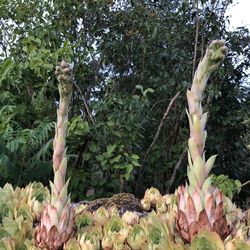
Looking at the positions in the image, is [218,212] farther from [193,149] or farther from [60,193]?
[60,193]

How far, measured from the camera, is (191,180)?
1274 mm

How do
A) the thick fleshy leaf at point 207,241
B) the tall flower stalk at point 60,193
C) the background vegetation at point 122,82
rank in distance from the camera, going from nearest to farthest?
1. the thick fleshy leaf at point 207,241
2. the tall flower stalk at point 60,193
3. the background vegetation at point 122,82

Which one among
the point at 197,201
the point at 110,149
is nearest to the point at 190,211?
the point at 197,201

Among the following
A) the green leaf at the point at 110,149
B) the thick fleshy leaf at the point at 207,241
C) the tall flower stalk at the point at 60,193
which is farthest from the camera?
the green leaf at the point at 110,149

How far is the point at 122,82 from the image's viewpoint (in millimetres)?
6035

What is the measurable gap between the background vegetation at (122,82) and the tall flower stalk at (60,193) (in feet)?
10.2

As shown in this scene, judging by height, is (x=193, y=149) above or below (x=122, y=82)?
below

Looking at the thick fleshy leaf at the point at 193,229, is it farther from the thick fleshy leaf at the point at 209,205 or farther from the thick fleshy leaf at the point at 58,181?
the thick fleshy leaf at the point at 58,181

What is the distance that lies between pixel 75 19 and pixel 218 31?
6.01 feet

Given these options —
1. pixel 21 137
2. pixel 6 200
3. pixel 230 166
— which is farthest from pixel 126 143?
pixel 6 200

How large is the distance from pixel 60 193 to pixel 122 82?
4.67 m

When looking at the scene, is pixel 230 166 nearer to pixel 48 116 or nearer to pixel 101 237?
pixel 48 116

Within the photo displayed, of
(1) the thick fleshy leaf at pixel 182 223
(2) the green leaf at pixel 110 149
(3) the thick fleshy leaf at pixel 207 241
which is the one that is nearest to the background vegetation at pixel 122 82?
(2) the green leaf at pixel 110 149

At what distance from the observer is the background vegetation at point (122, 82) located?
16.3 ft
